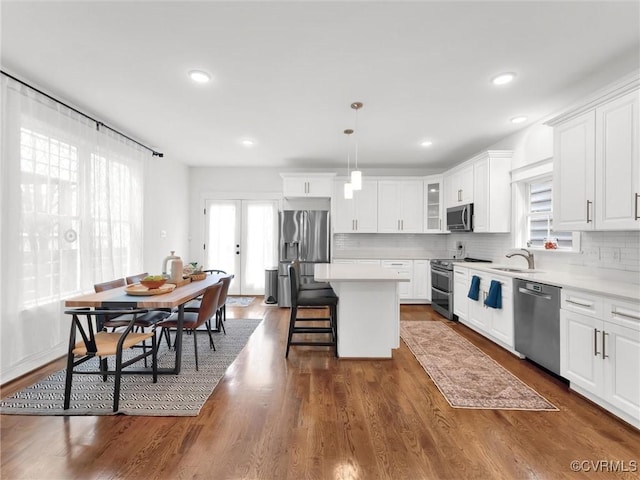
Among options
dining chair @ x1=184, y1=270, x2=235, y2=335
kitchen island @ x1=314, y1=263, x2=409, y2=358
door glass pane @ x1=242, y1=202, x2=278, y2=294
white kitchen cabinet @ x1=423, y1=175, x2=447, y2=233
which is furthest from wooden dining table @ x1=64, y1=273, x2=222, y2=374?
white kitchen cabinet @ x1=423, y1=175, x2=447, y2=233

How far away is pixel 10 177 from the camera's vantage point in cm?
251

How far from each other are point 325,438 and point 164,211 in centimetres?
461

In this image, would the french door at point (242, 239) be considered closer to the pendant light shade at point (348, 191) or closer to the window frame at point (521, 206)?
the pendant light shade at point (348, 191)

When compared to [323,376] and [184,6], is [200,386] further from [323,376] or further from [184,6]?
[184,6]

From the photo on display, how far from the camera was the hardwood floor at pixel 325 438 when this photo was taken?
1604 mm

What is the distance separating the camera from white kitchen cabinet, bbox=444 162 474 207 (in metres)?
4.51

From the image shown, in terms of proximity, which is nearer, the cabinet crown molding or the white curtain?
the cabinet crown molding

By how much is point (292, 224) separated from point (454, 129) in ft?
9.56

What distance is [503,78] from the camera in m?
2.60

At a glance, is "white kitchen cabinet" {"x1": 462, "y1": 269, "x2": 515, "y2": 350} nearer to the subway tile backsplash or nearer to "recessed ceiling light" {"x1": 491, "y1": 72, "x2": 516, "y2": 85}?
the subway tile backsplash

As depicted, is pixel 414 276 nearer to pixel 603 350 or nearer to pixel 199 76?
pixel 603 350

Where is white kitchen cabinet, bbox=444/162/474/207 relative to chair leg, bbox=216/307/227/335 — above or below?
above

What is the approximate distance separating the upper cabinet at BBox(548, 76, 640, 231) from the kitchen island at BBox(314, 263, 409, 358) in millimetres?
1742

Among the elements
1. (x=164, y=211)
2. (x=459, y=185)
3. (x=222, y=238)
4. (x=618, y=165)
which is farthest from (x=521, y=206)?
(x=164, y=211)
